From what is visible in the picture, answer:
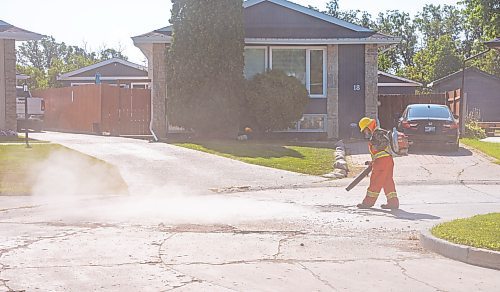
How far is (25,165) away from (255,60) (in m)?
12.6

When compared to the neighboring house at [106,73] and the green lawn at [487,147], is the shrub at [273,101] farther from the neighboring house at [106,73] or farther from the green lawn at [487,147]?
the neighboring house at [106,73]

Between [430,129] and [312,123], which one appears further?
[312,123]

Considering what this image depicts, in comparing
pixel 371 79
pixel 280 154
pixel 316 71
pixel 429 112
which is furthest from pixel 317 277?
pixel 316 71

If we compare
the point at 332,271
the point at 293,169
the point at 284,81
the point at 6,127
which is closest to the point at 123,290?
the point at 332,271

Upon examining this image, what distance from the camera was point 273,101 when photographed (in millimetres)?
26312

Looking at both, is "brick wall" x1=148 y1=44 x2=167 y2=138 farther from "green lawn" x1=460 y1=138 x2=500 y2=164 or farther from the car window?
"green lawn" x1=460 y1=138 x2=500 y2=164

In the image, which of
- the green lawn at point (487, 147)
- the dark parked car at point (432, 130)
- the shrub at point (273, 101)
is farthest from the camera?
the shrub at point (273, 101)

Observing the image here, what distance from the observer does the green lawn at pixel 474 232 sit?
357 inches

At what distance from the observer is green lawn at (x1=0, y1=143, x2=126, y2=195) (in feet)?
52.6

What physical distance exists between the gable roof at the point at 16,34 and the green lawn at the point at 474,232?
19.7 m

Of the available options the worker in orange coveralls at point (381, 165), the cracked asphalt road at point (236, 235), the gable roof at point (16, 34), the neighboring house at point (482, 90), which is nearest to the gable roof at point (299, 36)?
the gable roof at point (16, 34)

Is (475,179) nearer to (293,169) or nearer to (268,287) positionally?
(293,169)

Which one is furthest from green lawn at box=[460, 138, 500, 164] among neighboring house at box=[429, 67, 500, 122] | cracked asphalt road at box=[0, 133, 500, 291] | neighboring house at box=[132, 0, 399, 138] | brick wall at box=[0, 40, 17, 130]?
neighboring house at box=[429, 67, 500, 122]

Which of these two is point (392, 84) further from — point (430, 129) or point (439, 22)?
point (439, 22)
